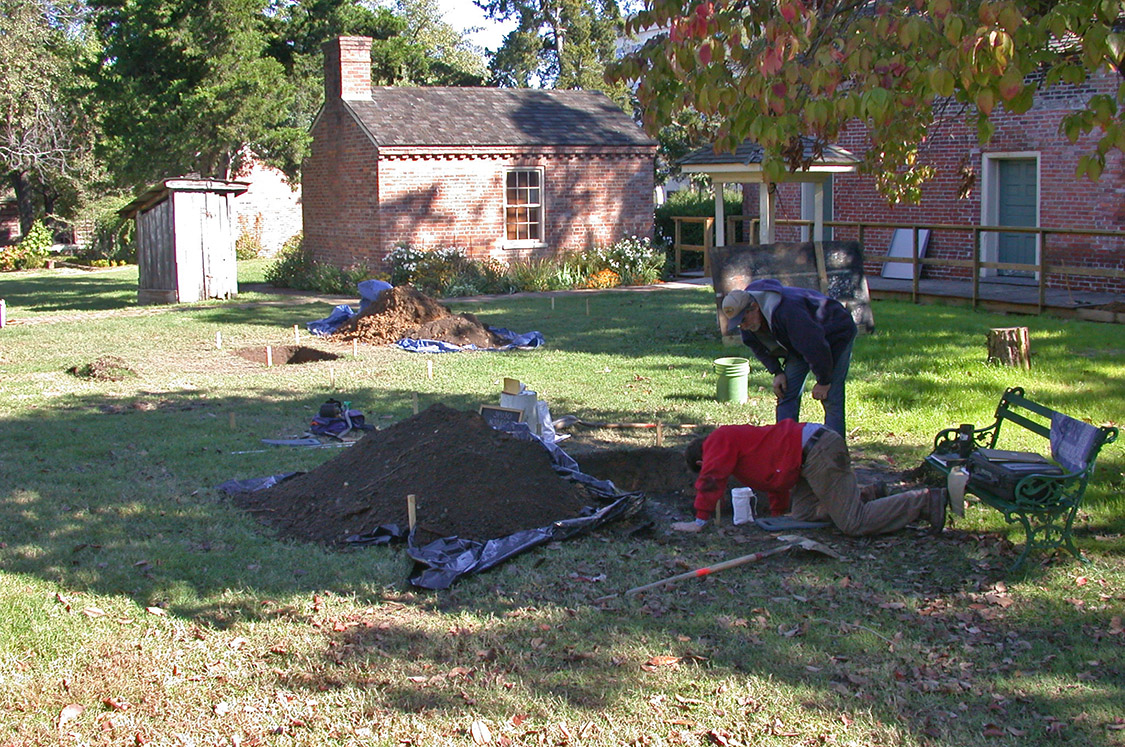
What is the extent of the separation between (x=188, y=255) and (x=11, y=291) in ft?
25.6

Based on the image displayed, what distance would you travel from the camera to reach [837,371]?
25.3 ft

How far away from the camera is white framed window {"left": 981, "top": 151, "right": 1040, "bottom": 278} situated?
62.2 ft

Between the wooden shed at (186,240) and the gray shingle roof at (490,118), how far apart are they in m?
3.57

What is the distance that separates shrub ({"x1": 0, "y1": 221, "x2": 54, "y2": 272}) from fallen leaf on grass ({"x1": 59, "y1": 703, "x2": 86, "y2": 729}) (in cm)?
3437

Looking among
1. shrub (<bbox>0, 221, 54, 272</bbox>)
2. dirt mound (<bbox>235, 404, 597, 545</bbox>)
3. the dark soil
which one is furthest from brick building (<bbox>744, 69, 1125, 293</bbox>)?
shrub (<bbox>0, 221, 54, 272</bbox>)

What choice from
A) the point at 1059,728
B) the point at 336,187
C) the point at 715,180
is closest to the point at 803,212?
the point at 715,180

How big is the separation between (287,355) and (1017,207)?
43.5ft

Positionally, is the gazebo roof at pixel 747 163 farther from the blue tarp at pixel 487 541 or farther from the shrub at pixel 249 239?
the shrub at pixel 249 239

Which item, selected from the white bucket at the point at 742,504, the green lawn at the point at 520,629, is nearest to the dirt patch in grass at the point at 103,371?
the green lawn at the point at 520,629

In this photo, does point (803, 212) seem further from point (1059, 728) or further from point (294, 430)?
point (1059, 728)

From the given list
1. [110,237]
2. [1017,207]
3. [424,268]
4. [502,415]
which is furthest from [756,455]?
[110,237]

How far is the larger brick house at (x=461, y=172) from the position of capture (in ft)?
75.2

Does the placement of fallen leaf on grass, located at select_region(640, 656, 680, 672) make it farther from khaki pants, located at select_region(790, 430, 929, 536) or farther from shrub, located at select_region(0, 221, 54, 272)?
shrub, located at select_region(0, 221, 54, 272)

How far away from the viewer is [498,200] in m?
23.9
